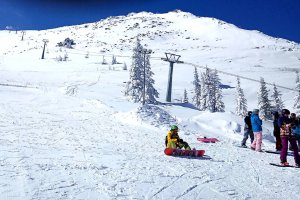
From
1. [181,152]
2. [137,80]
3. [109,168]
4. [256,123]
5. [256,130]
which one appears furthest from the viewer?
[137,80]

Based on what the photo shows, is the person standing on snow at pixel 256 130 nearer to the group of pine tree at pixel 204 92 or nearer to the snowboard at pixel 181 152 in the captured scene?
the snowboard at pixel 181 152

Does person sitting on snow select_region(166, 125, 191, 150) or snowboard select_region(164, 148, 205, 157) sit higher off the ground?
person sitting on snow select_region(166, 125, 191, 150)

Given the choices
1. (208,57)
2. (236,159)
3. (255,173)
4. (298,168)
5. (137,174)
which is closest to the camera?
(137,174)

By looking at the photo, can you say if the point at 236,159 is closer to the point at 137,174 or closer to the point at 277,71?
the point at 137,174

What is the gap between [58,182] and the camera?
7812 millimetres

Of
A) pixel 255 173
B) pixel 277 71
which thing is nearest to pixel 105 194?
pixel 255 173

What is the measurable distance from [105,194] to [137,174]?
195 cm

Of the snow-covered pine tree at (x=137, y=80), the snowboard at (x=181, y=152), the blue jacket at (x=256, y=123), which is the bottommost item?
the snowboard at (x=181, y=152)

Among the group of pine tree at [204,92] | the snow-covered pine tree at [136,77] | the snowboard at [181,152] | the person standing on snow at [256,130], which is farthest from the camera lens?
the group of pine tree at [204,92]

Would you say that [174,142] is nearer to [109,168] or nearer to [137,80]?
[109,168]

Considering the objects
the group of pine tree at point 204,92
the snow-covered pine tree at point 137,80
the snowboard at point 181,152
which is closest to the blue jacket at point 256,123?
the snowboard at point 181,152

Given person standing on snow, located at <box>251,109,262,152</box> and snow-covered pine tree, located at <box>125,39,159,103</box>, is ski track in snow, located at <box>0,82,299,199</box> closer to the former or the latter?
person standing on snow, located at <box>251,109,262,152</box>

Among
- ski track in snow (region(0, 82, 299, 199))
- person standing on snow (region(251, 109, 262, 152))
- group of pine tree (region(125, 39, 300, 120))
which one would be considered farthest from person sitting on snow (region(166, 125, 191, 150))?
group of pine tree (region(125, 39, 300, 120))

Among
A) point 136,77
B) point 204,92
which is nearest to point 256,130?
point 136,77
